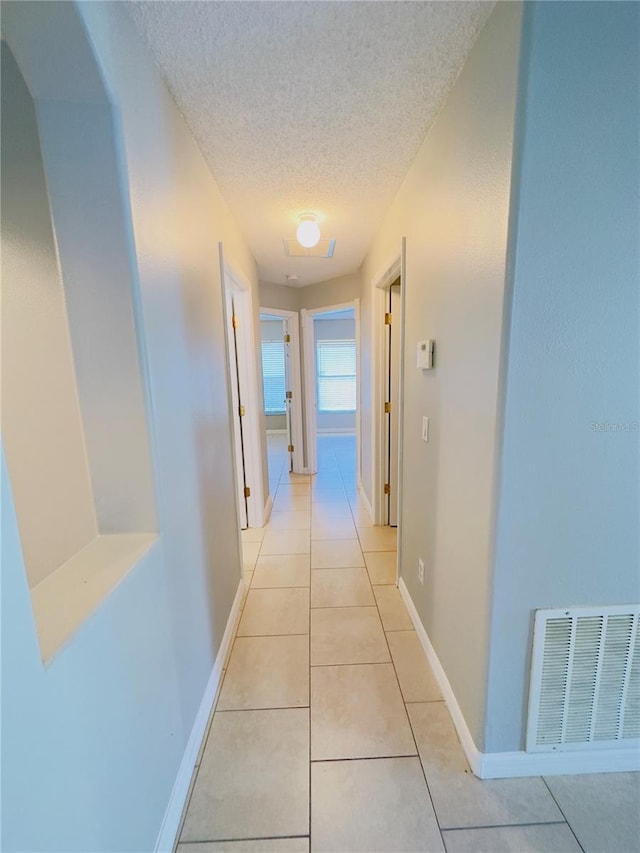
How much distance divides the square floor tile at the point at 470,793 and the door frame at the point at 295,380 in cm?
344

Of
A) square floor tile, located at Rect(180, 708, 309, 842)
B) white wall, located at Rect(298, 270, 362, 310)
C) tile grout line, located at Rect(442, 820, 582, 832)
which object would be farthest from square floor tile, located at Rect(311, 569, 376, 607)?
white wall, located at Rect(298, 270, 362, 310)

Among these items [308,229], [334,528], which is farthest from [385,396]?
[308,229]

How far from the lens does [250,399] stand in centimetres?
291

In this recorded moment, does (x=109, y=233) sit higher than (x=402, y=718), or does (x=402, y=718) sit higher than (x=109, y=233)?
(x=109, y=233)

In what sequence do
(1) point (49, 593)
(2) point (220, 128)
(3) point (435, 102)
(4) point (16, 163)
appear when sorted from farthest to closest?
(2) point (220, 128) < (3) point (435, 102) < (4) point (16, 163) < (1) point (49, 593)

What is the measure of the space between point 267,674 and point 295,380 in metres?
3.23

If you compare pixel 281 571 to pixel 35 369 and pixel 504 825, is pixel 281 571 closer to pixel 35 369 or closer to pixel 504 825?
pixel 504 825

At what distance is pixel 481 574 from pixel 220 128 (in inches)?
77.9

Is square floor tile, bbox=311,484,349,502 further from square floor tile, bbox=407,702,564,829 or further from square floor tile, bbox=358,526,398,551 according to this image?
square floor tile, bbox=407,702,564,829

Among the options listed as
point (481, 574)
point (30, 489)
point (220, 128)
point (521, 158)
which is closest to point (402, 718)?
point (481, 574)

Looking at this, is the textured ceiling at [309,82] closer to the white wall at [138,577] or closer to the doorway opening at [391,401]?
the white wall at [138,577]

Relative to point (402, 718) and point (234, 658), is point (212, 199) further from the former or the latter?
point (402, 718)

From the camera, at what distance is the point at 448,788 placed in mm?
1163

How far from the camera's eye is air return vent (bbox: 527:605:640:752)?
1.12m
